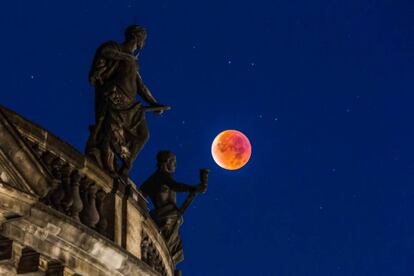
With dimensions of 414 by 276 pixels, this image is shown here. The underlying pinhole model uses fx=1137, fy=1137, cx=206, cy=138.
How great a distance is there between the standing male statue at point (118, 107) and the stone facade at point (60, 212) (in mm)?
525

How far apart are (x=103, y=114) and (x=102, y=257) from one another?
8.90 feet

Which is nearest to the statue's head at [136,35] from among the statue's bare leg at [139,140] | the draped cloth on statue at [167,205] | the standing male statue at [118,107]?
the standing male statue at [118,107]

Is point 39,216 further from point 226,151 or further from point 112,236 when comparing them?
point 226,151

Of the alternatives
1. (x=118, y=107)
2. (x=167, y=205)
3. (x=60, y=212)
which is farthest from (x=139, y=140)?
(x=60, y=212)

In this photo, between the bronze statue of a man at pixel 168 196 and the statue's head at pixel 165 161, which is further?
the statue's head at pixel 165 161

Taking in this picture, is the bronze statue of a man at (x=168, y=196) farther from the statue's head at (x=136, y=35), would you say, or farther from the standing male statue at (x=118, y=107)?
the statue's head at (x=136, y=35)

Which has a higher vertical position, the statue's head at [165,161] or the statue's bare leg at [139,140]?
the statue's head at [165,161]

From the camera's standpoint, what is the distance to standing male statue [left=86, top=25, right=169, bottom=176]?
1614cm

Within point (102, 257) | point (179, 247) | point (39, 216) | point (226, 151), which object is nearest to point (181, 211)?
point (179, 247)

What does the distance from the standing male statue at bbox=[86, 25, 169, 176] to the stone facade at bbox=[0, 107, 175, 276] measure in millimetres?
525

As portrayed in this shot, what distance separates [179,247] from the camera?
59.4 feet

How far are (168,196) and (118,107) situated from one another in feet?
6.84

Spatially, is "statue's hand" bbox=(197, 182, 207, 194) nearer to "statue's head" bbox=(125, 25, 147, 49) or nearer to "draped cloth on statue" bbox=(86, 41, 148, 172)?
"draped cloth on statue" bbox=(86, 41, 148, 172)

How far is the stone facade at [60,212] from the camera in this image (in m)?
13.2
